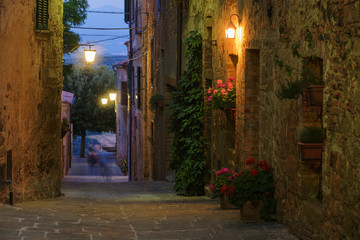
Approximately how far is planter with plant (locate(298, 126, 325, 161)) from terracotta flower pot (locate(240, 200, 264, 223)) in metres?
1.57

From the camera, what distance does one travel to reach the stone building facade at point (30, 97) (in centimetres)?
834

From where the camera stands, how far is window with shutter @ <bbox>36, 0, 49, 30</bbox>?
34.7ft

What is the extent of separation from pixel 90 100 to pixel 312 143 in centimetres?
3371

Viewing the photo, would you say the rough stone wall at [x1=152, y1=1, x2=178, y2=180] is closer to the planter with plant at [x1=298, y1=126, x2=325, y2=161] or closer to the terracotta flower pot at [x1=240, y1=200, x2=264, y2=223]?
the terracotta flower pot at [x1=240, y1=200, x2=264, y2=223]

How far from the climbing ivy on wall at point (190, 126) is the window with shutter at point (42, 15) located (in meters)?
3.19

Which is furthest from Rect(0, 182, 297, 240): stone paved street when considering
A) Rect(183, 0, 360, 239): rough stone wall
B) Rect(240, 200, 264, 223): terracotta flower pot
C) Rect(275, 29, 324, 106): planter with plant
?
Rect(275, 29, 324, 106): planter with plant

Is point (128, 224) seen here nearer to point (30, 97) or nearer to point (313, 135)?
point (313, 135)

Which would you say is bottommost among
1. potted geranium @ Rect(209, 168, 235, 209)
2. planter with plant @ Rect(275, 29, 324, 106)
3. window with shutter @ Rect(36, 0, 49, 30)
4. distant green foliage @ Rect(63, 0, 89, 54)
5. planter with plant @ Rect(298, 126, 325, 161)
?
potted geranium @ Rect(209, 168, 235, 209)

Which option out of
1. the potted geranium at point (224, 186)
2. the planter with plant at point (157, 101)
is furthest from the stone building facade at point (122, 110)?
the potted geranium at point (224, 186)

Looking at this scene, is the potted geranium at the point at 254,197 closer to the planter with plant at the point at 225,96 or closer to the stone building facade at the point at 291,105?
the stone building facade at the point at 291,105

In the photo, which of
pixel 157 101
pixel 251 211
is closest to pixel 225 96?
pixel 251 211

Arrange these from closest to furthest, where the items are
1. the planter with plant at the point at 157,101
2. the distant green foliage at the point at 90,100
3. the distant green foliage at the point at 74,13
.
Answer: the planter with plant at the point at 157,101 → the distant green foliage at the point at 74,13 → the distant green foliage at the point at 90,100

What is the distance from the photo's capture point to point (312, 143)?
5.38 m

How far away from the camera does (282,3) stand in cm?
644
